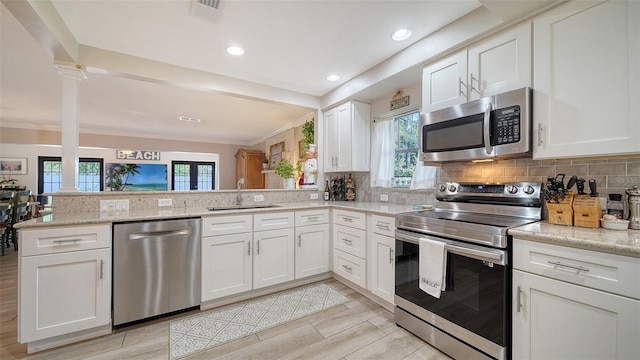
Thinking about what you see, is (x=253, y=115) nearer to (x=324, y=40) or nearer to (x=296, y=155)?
(x=296, y=155)

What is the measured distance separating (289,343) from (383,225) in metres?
1.22

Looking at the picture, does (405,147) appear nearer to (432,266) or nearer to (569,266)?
(432,266)

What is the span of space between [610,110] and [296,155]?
4268 mm

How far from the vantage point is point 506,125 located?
169cm

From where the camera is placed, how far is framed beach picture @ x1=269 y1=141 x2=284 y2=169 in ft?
19.1

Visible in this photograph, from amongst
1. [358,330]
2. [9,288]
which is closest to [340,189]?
[358,330]

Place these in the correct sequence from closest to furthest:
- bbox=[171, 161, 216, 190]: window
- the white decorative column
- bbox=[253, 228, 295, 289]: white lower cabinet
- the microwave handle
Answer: the microwave handle < the white decorative column < bbox=[253, 228, 295, 289]: white lower cabinet < bbox=[171, 161, 216, 190]: window

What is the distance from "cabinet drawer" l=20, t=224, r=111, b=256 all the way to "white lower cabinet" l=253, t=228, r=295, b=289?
119 cm

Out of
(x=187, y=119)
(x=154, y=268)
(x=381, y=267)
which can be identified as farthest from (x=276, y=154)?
(x=381, y=267)

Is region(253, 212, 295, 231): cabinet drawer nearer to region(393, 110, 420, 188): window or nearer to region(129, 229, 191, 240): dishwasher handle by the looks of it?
region(129, 229, 191, 240): dishwasher handle

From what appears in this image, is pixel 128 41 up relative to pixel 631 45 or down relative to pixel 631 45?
up

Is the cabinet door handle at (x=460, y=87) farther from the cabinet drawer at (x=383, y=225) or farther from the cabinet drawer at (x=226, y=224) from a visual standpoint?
the cabinet drawer at (x=226, y=224)

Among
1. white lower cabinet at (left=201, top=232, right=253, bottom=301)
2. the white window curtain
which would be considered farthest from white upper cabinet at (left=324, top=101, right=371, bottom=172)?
white lower cabinet at (left=201, top=232, right=253, bottom=301)

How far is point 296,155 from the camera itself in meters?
5.09
